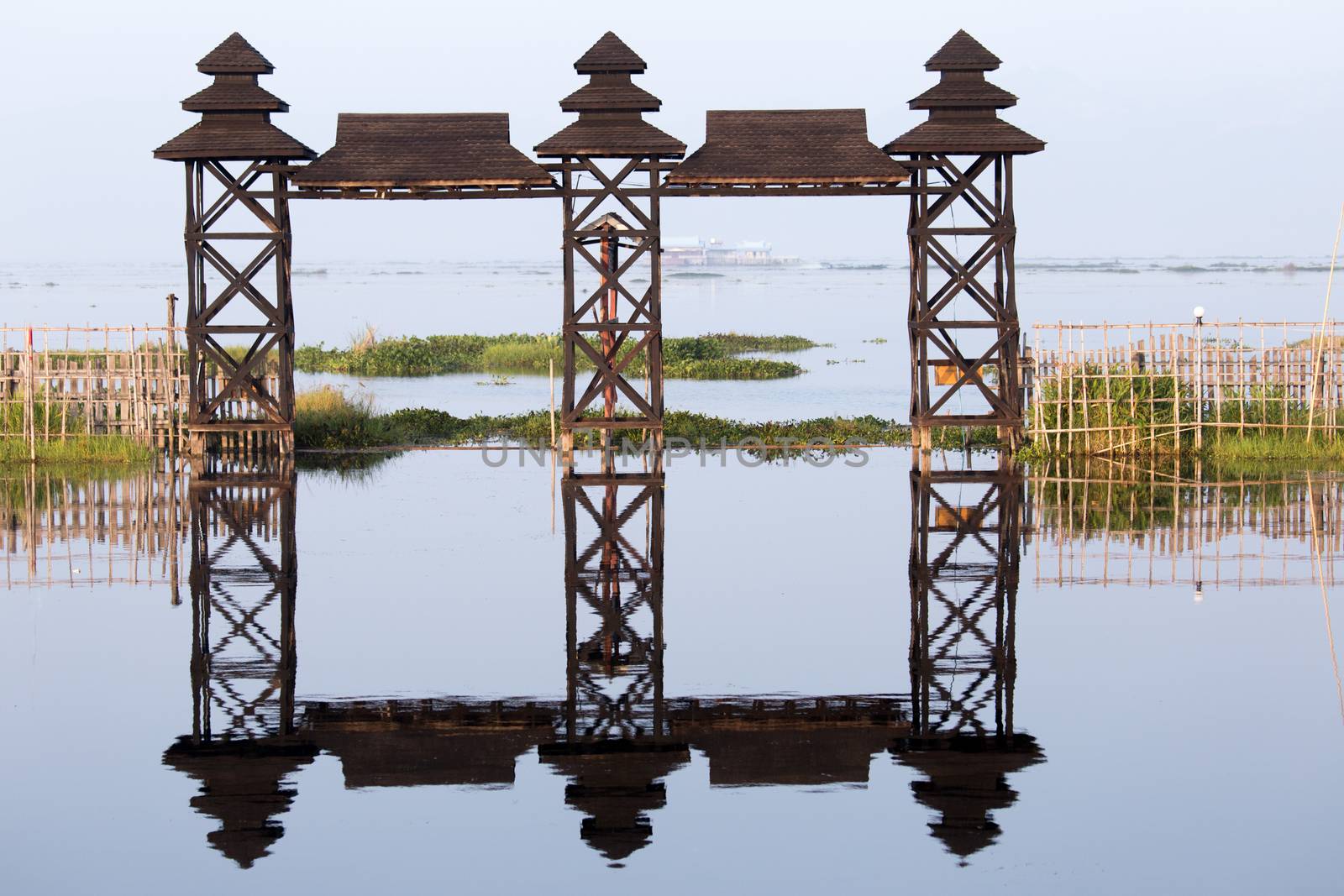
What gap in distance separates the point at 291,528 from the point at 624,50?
8797mm

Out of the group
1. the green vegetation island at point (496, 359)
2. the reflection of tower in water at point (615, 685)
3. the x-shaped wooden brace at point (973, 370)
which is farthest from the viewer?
the green vegetation island at point (496, 359)

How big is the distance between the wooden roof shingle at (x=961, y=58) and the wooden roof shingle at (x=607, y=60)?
14.1ft

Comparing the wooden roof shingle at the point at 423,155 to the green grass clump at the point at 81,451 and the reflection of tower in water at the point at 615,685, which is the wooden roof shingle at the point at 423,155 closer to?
the green grass clump at the point at 81,451

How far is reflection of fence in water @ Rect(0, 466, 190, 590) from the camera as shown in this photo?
648 inches

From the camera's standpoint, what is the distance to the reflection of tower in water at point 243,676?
9.74m

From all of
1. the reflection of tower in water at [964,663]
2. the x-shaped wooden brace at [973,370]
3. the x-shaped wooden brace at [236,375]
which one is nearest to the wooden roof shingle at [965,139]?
the x-shaped wooden brace at [973,370]

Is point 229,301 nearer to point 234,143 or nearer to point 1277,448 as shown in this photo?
point 234,143

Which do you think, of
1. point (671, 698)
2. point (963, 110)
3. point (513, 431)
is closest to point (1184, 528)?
point (963, 110)

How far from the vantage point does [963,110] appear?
23297 millimetres

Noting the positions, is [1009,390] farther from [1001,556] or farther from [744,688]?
[744,688]

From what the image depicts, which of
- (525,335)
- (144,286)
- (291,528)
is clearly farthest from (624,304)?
(291,528)

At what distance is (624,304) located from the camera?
263ft

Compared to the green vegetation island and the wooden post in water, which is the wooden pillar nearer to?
the wooden post in water

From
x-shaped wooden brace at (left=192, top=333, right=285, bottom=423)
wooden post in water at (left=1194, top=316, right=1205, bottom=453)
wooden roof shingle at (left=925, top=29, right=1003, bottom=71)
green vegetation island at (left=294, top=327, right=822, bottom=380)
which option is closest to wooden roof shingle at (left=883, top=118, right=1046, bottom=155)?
wooden roof shingle at (left=925, top=29, right=1003, bottom=71)
